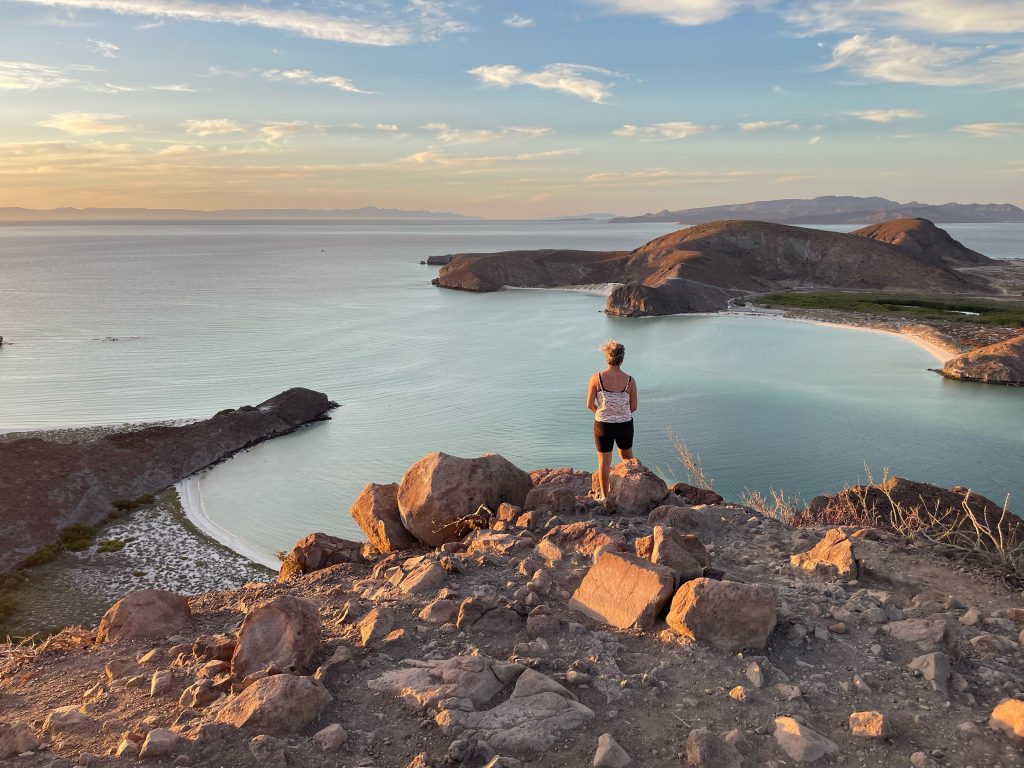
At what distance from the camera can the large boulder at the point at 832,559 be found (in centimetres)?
689

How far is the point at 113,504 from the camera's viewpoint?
21109 mm

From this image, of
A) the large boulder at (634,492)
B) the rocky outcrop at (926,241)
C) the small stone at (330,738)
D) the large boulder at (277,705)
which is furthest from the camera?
the rocky outcrop at (926,241)

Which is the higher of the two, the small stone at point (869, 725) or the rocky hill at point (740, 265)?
the rocky hill at point (740, 265)

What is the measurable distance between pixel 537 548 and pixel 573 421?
22194mm

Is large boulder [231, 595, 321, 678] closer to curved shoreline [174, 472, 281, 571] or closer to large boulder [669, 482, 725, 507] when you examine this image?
large boulder [669, 482, 725, 507]

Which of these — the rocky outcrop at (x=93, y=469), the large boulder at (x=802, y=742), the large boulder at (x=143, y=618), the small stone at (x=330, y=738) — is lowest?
the rocky outcrop at (x=93, y=469)

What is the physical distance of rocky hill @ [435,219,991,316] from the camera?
255ft

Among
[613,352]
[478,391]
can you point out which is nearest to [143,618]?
[613,352]

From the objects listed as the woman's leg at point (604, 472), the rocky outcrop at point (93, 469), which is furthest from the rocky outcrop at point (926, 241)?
the woman's leg at point (604, 472)

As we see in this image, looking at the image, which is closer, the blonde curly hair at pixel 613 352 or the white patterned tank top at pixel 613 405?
the blonde curly hair at pixel 613 352

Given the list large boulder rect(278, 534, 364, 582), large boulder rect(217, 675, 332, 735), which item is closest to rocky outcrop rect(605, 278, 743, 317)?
large boulder rect(278, 534, 364, 582)

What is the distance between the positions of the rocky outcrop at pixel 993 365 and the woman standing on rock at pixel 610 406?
1353 inches

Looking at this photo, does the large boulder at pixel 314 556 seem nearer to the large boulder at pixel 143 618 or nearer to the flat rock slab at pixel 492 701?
the large boulder at pixel 143 618

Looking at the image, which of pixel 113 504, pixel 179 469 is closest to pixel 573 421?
pixel 179 469
